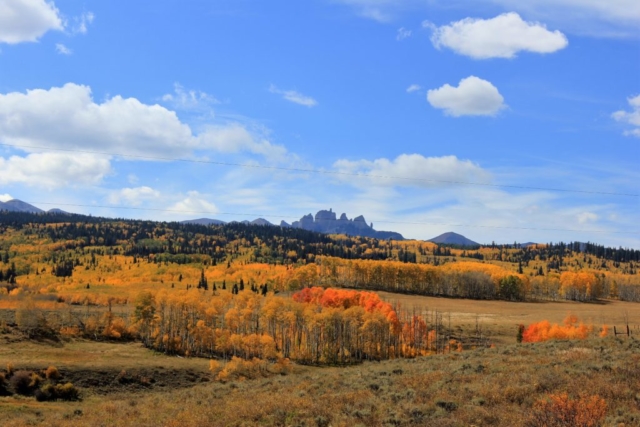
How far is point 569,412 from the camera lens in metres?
18.8

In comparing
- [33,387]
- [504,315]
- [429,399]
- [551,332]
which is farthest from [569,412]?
[504,315]

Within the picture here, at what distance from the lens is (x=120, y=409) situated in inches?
1491

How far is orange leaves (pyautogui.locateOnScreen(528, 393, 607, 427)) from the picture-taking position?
17.7m

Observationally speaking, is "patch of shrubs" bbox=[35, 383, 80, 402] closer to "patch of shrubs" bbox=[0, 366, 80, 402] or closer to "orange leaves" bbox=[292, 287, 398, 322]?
"patch of shrubs" bbox=[0, 366, 80, 402]

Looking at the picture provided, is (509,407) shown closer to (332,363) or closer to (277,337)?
(332,363)

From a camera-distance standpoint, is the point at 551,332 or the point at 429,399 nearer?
the point at 429,399

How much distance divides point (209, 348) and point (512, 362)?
9753 cm

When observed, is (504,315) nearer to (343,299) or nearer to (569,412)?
(343,299)

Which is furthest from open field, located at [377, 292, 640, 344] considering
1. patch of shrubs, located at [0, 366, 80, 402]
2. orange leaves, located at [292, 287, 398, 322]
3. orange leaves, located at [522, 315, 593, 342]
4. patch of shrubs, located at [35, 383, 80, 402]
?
patch of shrubs, located at [0, 366, 80, 402]

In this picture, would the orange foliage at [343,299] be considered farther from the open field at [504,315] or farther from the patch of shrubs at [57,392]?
the patch of shrubs at [57,392]

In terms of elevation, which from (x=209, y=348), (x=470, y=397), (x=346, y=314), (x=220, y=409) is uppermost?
(x=470, y=397)

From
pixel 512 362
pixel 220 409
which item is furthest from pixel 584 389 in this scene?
pixel 220 409

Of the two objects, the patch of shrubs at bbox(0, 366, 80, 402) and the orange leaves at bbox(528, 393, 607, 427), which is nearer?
the orange leaves at bbox(528, 393, 607, 427)

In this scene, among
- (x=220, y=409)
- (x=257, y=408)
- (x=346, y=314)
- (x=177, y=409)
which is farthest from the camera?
(x=346, y=314)
